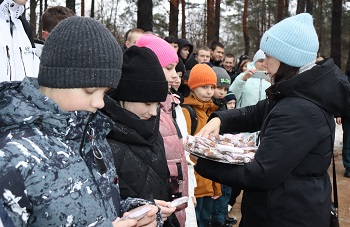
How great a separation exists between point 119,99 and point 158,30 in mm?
23677

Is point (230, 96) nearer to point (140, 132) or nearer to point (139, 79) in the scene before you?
point (139, 79)

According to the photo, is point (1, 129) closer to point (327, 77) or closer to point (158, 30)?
point (327, 77)

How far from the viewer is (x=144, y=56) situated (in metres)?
2.13

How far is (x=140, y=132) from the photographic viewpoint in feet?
6.49

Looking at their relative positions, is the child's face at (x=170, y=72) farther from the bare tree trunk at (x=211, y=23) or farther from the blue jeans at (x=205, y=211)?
the bare tree trunk at (x=211, y=23)

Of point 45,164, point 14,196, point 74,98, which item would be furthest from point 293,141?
point 14,196

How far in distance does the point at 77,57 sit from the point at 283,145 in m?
1.11

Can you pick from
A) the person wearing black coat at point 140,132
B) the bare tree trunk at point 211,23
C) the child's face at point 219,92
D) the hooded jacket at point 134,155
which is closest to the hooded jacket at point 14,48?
the person wearing black coat at point 140,132

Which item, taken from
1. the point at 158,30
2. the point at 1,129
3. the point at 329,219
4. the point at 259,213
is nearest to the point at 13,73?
the point at 1,129

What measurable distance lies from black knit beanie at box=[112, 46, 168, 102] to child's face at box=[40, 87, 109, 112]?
0.73 meters

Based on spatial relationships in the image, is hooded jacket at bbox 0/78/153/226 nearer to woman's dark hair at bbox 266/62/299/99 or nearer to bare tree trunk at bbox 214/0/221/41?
woman's dark hair at bbox 266/62/299/99

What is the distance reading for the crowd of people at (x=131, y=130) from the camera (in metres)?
1.18

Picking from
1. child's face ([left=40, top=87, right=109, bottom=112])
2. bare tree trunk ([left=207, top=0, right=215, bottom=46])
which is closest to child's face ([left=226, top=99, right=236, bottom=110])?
child's face ([left=40, top=87, right=109, bottom=112])

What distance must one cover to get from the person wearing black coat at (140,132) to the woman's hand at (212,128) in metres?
0.31
